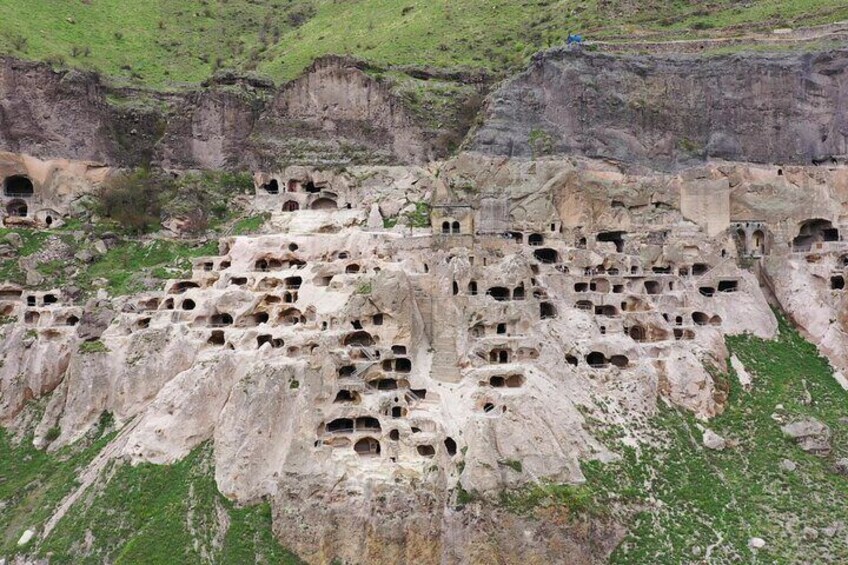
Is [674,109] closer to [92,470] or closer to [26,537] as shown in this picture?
[92,470]

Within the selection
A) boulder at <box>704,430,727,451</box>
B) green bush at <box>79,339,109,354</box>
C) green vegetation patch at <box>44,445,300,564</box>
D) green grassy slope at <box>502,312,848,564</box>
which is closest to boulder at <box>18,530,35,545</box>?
green vegetation patch at <box>44,445,300,564</box>

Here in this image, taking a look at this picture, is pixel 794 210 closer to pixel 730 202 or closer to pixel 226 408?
pixel 730 202

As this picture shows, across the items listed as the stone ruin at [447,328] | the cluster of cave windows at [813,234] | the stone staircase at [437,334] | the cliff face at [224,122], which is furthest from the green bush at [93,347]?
the cluster of cave windows at [813,234]

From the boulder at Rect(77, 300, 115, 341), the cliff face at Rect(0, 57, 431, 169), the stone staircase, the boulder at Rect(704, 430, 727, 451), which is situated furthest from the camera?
the cliff face at Rect(0, 57, 431, 169)

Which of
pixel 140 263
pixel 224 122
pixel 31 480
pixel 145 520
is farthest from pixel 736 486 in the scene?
pixel 224 122

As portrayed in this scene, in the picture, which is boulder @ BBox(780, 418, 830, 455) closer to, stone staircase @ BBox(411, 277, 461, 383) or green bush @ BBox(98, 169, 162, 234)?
stone staircase @ BBox(411, 277, 461, 383)

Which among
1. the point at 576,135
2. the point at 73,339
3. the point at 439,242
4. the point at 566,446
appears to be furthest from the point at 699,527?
the point at 73,339

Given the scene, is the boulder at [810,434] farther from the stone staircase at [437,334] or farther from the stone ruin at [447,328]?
the stone staircase at [437,334]
